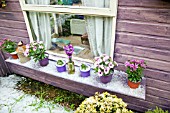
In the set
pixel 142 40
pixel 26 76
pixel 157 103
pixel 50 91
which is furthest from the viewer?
pixel 26 76

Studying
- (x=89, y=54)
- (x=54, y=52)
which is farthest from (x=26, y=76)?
(x=89, y=54)

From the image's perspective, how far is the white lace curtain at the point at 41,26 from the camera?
209cm

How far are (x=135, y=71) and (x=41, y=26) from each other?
1390mm

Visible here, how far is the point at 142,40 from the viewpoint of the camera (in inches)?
64.1

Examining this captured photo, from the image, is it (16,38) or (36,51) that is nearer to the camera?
(36,51)

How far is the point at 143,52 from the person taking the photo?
1.69 metres

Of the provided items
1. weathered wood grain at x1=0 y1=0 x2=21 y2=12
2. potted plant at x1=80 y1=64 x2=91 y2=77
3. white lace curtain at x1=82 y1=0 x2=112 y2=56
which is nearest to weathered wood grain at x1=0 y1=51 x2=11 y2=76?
weathered wood grain at x1=0 y1=0 x2=21 y2=12

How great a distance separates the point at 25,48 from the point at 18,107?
0.91 m

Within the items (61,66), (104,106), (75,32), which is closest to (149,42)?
(104,106)

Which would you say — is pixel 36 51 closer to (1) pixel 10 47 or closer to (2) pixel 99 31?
(1) pixel 10 47

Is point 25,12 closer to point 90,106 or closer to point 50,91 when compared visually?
point 50,91

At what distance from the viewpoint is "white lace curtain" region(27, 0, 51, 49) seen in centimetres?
209

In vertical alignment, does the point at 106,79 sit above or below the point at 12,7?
below

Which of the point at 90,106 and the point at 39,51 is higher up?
the point at 39,51
